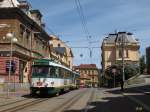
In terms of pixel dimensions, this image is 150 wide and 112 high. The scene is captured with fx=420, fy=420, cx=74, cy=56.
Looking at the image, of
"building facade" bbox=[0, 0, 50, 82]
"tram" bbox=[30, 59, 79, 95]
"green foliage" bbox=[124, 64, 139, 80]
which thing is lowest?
"tram" bbox=[30, 59, 79, 95]

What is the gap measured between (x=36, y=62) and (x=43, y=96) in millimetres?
3684

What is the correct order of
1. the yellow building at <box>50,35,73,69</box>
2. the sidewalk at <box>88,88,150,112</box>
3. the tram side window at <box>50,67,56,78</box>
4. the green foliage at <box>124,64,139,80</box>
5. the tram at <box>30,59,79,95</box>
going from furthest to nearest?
the yellow building at <box>50,35,73,69</box> < the green foliage at <box>124,64,139,80</box> < the tram side window at <box>50,67,56,78</box> < the tram at <box>30,59,79,95</box> < the sidewalk at <box>88,88,150,112</box>

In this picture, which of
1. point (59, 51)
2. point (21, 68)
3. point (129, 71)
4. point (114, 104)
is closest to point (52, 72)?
Result: point (114, 104)

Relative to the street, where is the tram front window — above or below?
above

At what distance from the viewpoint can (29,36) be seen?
59.7 m

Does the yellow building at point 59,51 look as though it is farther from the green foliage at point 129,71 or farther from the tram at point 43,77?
the tram at point 43,77

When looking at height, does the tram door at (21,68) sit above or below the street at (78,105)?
above

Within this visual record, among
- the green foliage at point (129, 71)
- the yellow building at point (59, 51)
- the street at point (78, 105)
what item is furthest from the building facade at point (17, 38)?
the green foliage at point (129, 71)

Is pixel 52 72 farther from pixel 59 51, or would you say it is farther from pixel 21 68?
pixel 59 51

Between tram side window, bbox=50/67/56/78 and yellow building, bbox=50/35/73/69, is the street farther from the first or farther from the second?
yellow building, bbox=50/35/73/69

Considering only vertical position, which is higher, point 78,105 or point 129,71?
point 129,71

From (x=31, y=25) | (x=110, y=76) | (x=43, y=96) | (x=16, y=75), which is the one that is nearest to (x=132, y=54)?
(x=110, y=76)

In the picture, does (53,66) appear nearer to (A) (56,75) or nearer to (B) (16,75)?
(A) (56,75)

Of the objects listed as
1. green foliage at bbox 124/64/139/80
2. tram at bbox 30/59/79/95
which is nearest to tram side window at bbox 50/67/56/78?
tram at bbox 30/59/79/95
